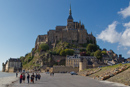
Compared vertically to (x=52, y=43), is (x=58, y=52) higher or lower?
lower

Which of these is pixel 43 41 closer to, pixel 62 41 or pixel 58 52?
pixel 62 41

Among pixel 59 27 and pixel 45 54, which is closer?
pixel 45 54

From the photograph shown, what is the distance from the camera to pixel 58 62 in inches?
3014

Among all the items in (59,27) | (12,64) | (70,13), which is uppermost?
(70,13)

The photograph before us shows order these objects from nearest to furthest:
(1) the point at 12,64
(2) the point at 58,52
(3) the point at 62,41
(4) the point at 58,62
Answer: (4) the point at 58,62, (2) the point at 58,52, (3) the point at 62,41, (1) the point at 12,64

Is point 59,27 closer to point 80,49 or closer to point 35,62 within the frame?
point 80,49

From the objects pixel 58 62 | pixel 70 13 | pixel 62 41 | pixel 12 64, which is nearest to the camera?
pixel 58 62

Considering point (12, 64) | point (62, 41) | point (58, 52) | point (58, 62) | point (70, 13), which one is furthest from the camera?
point (70, 13)

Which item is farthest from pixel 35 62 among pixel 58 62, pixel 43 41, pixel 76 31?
pixel 76 31

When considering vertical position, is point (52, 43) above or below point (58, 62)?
above

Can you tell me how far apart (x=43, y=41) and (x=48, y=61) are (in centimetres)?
2347

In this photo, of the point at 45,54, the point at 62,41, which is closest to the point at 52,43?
the point at 62,41

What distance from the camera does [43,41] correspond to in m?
97.8

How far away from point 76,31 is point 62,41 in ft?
33.5
